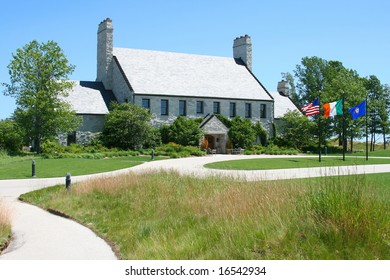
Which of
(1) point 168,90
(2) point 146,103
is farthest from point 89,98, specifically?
(1) point 168,90

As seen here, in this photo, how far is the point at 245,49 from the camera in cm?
5497

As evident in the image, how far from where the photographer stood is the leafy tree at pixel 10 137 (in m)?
37.9

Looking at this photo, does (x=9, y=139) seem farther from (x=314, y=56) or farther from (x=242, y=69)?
(x=314, y=56)

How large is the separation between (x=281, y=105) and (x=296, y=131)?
6239 mm

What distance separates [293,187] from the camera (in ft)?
34.2

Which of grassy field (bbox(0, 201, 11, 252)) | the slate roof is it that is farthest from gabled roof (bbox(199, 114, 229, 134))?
grassy field (bbox(0, 201, 11, 252))

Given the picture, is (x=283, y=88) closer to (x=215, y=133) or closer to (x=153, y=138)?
(x=215, y=133)

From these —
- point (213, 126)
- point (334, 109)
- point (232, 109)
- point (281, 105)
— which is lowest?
point (213, 126)

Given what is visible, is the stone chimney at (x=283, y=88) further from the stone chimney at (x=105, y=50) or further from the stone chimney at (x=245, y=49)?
the stone chimney at (x=105, y=50)

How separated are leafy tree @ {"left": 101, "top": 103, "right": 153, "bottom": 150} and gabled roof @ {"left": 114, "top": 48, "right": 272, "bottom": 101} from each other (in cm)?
351

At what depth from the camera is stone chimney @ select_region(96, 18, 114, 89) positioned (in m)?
47.3

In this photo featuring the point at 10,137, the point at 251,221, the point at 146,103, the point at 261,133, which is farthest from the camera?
the point at 261,133

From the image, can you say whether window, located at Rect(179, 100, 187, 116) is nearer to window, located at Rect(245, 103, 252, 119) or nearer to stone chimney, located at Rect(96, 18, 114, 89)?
window, located at Rect(245, 103, 252, 119)

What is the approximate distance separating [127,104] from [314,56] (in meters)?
41.4
